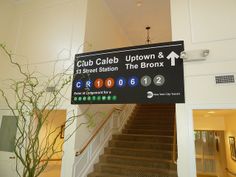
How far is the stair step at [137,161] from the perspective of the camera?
475 centimetres

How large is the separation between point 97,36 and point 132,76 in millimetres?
2226

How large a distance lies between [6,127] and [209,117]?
6.64 m

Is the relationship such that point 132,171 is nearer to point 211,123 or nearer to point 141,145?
point 141,145

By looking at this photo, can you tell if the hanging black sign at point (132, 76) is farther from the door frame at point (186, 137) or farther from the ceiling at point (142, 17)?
the ceiling at point (142, 17)

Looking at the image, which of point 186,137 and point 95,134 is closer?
point 186,137

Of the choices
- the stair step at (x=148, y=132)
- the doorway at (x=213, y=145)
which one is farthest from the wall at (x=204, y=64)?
the doorway at (x=213, y=145)

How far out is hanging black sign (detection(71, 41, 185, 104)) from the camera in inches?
140

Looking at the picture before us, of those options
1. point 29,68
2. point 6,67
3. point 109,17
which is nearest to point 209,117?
point 109,17

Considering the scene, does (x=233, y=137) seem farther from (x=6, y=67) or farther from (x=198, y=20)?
(x=6, y=67)

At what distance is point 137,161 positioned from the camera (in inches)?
198

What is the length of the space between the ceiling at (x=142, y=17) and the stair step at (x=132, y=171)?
15.2 feet

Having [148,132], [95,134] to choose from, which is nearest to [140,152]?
[148,132]

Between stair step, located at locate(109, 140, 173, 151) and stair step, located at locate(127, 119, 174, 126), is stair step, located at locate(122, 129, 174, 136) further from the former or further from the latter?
stair step, located at locate(109, 140, 173, 151)

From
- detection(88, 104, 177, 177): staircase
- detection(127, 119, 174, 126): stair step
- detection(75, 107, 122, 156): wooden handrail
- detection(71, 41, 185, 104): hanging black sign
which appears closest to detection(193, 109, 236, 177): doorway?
detection(127, 119, 174, 126): stair step
